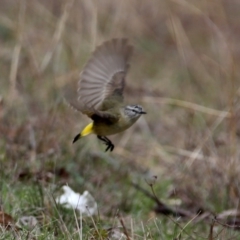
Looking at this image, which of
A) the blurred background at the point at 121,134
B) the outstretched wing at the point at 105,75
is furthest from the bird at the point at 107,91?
the blurred background at the point at 121,134

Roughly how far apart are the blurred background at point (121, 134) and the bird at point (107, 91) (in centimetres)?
42

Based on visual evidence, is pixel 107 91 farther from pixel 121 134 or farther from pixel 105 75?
pixel 121 134

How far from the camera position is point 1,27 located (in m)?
10.6

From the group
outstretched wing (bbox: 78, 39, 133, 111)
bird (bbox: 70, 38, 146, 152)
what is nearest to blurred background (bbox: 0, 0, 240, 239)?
bird (bbox: 70, 38, 146, 152)

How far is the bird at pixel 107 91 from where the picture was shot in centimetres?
447

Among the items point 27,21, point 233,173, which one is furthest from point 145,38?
point 233,173

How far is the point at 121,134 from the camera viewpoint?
25.5 ft

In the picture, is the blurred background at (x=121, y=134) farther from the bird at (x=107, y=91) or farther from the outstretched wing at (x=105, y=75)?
the outstretched wing at (x=105, y=75)

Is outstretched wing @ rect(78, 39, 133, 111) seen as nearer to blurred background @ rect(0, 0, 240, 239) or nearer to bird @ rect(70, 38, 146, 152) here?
bird @ rect(70, 38, 146, 152)

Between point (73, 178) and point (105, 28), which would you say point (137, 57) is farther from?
point (73, 178)

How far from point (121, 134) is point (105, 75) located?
10.2 feet

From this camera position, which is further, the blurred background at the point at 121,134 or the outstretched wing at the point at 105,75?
the blurred background at the point at 121,134

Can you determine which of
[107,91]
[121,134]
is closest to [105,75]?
[107,91]

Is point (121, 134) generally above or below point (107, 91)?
below
